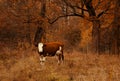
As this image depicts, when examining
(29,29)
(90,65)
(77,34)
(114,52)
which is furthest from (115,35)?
(77,34)

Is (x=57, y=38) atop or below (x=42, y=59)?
below

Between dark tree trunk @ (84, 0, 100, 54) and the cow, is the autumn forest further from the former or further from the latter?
the cow

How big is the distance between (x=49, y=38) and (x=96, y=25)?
763 centimetres

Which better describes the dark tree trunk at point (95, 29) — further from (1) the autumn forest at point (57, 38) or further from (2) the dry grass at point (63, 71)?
(2) the dry grass at point (63, 71)

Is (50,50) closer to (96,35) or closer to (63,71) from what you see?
(63,71)

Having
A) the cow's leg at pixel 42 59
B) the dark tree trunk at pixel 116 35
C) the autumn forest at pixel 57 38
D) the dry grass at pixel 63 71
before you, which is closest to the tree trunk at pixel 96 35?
the autumn forest at pixel 57 38

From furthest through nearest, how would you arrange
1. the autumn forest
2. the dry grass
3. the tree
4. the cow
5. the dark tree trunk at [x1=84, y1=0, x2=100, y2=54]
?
the dark tree trunk at [x1=84, y1=0, x2=100, y2=54]
the tree
the cow
the autumn forest
the dry grass

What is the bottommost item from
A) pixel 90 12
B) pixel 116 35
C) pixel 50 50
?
pixel 50 50

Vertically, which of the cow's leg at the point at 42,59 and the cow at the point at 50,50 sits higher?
the cow at the point at 50,50

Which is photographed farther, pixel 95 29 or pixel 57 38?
pixel 57 38

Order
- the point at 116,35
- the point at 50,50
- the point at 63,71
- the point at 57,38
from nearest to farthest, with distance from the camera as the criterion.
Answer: the point at 63,71 → the point at 50,50 → the point at 116,35 → the point at 57,38

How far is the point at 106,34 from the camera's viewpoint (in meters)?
35.8

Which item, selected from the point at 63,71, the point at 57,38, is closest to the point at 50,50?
the point at 63,71

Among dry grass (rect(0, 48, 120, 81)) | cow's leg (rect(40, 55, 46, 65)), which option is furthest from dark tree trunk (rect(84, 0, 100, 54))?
cow's leg (rect(40, 55, 46, 65))
